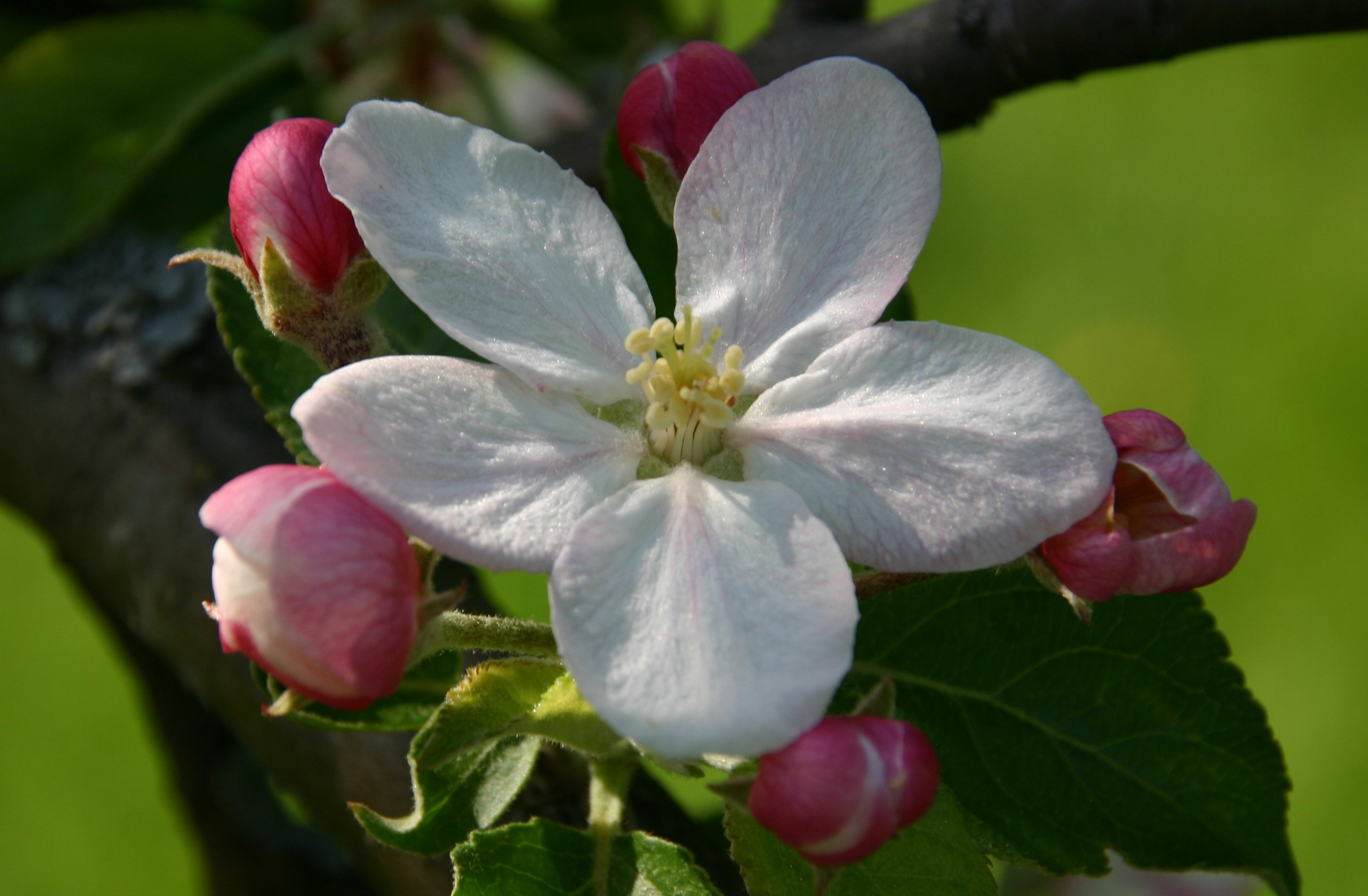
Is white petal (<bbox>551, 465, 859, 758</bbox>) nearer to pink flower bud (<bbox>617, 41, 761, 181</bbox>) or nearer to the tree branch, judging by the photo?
pink flower bud (<bbox>617, 41, 761, 181</bbox>)

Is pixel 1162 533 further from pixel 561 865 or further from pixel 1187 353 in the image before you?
pixel 1187 353

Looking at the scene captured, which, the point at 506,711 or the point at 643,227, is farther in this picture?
the point at 643,227

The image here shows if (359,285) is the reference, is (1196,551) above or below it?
below

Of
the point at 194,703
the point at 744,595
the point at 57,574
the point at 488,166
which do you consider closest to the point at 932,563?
the point at 744,595

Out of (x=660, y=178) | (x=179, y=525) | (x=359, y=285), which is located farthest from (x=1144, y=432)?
(x=179, y=525)

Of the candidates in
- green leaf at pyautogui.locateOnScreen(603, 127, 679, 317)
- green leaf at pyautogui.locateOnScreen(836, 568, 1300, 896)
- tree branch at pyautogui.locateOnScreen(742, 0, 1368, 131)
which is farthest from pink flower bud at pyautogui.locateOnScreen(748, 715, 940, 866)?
tree branch at pyautogui.locateOnScreen(742, 0, 1368, 131)

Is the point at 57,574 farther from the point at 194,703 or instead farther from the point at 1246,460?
the point at 1246,460
